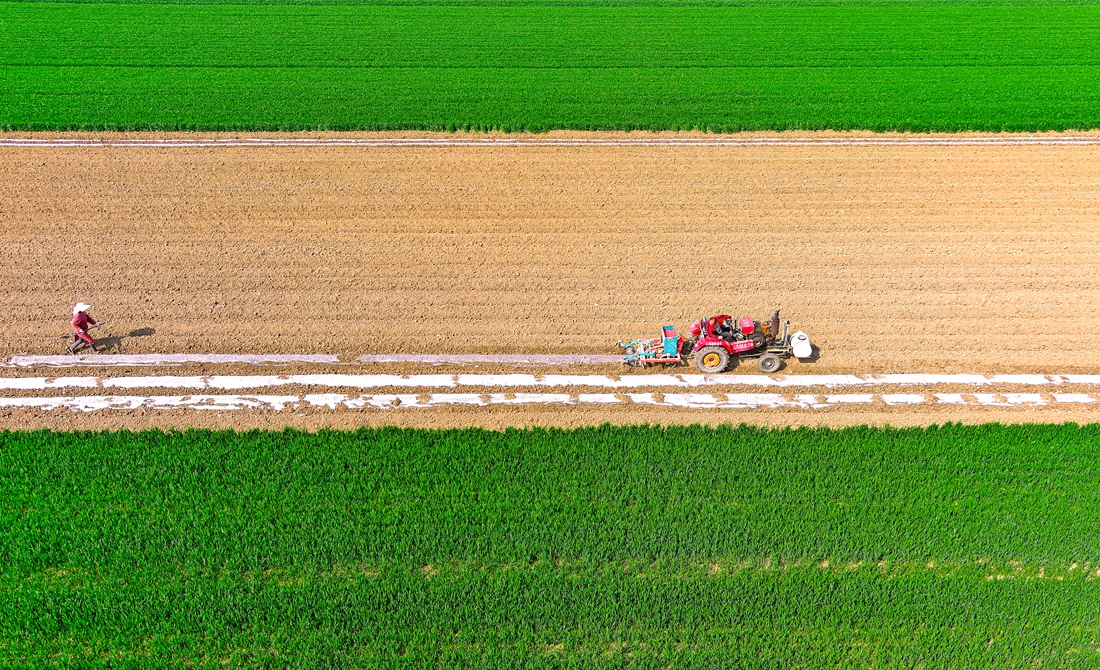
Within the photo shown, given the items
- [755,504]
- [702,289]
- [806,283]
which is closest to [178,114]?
[702,289]

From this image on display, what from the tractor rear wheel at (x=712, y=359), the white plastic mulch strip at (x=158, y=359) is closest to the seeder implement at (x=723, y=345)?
the tractor rear wheel at (x=712, y=359)

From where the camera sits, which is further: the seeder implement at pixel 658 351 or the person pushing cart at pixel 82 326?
the seeder implement at pixel 658 351

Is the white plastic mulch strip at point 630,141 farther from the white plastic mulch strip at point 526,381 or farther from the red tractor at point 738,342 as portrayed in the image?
the white plastic mulch strip at point 526,381

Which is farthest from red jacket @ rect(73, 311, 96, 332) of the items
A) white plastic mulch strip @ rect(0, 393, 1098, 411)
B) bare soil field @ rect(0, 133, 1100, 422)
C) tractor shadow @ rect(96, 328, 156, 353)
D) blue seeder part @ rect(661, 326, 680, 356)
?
blue seeder part @ rect(661, 326, 680, 356)

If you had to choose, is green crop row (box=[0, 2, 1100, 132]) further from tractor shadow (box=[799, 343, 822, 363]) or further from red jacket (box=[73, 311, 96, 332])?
tractor shadow (box=[799, 343, 822, 363])

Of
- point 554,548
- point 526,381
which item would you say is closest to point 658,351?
point 526,381
